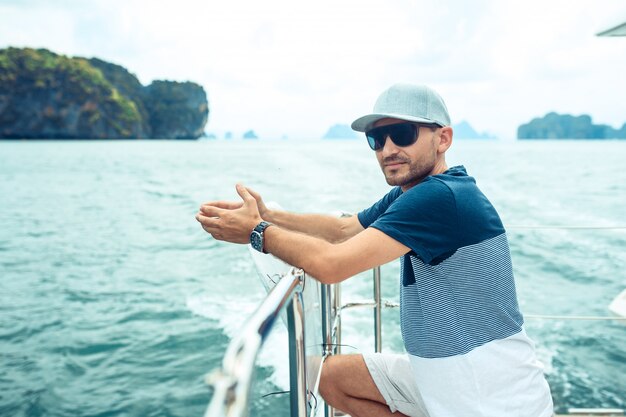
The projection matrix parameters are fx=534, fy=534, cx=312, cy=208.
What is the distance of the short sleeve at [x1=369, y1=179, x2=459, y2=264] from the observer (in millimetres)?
1370

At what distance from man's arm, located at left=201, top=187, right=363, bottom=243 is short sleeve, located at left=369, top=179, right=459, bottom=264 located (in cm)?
→ 72

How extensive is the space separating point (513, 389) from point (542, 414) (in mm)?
124

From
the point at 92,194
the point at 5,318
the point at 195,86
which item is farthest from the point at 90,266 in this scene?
the point at 195,86

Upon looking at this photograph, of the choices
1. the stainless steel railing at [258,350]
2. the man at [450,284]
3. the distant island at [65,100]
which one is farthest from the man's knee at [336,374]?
the distant island at [65,100]

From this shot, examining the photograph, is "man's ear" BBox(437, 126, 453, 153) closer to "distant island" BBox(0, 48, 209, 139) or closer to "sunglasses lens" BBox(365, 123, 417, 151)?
"sunglasses lens" BBox(365, 123, 417, 151)

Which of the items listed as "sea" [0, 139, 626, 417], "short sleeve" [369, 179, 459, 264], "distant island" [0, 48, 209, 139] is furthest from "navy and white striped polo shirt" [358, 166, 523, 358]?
"distant island" [0, 48, 209, 139]

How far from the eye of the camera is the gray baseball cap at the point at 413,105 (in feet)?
5.25

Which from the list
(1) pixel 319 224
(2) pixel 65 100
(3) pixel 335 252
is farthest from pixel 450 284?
(2) pixel 65 100

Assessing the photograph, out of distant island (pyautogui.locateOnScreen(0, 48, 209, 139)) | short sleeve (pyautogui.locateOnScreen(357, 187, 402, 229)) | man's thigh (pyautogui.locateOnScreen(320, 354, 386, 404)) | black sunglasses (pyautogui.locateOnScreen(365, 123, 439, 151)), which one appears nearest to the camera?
black sunglasses (pyautogui.locateOnScreen(365, 123, 439, 151))

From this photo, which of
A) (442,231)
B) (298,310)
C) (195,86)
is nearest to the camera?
(298,310)

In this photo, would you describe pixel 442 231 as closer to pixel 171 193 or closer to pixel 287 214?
pixel 287 214

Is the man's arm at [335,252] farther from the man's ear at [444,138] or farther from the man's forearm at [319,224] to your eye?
the man's forearm at [319,224]

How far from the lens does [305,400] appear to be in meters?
1.29

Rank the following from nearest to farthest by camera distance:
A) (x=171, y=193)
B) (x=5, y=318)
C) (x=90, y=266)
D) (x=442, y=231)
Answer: (x=442, y=231)
(x=5, y=318)
(x=90, y=266)
(x=171, y=193)
